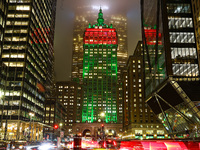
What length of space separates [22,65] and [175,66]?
55868 millimetres

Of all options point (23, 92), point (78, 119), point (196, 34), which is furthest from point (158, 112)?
point (78, 119)

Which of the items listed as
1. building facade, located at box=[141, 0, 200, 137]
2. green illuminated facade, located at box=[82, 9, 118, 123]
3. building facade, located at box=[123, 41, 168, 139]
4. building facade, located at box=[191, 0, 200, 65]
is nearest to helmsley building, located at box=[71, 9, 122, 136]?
green illuminated facade, located at box=[82, 9, 118, 123]

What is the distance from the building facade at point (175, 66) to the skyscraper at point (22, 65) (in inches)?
1845

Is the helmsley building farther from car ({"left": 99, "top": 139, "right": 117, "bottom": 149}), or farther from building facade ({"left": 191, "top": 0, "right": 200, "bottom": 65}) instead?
car ({"left": 99, "top": 139, "right": 117, "bottom": 149})

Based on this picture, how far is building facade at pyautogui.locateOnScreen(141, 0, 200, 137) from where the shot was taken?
57.4 meters

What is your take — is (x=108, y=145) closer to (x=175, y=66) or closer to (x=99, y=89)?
(x=175, y=66)

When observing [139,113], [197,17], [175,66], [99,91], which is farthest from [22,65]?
[99,91]

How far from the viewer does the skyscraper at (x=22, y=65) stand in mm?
81938

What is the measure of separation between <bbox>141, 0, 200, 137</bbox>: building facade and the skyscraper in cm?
4687

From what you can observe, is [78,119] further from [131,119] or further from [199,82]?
[199,82]

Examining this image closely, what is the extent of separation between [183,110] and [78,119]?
5795 inches

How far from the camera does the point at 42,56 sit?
112 meters

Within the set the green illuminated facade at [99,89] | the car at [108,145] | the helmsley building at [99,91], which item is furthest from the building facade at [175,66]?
the green illuminated facade at [99,89]

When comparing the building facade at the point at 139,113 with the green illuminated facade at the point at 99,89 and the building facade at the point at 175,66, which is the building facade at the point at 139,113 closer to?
the green illuminated facade at the point at 99,89
